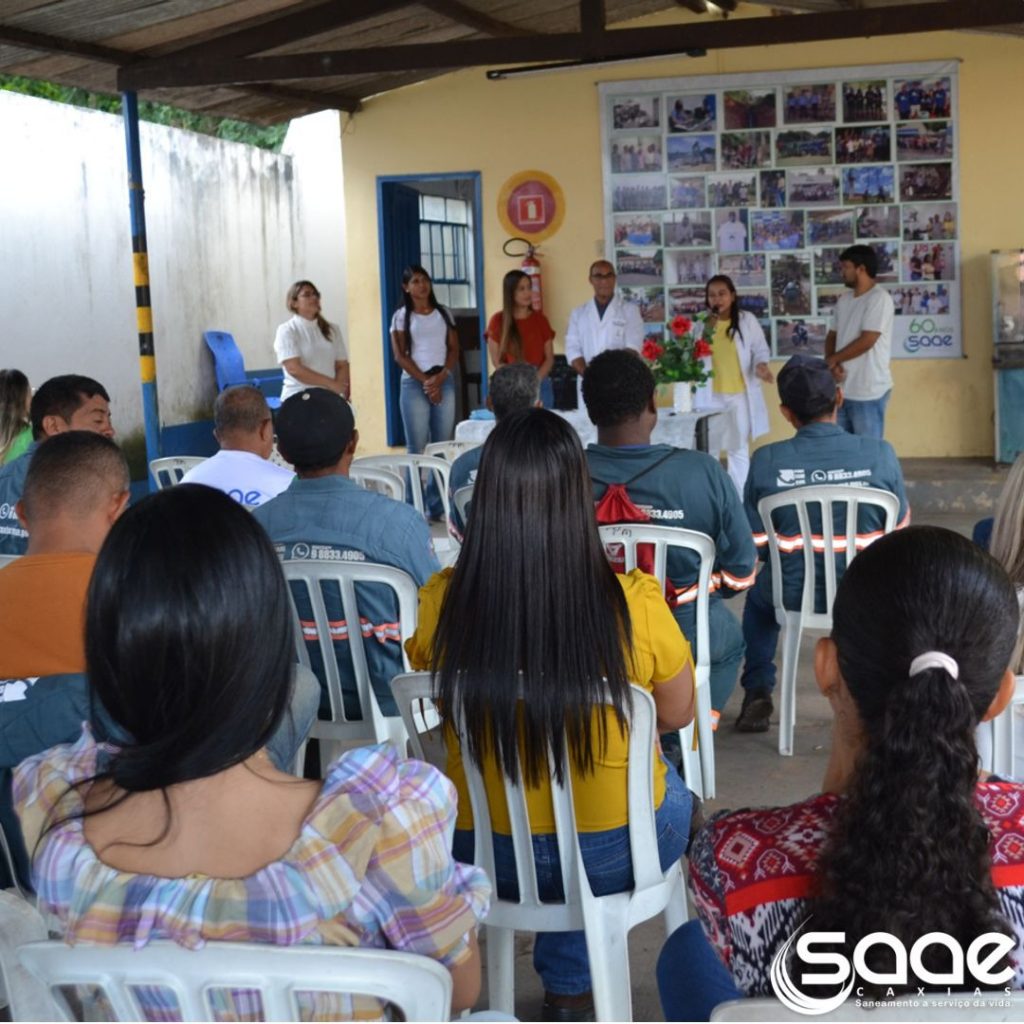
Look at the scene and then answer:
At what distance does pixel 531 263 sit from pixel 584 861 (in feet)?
27.7

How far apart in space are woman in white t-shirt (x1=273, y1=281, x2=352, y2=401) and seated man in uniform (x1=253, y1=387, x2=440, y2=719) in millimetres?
5406

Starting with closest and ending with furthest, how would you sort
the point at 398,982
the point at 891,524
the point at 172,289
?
the point at 398,982
the point at 891,524
the point at 172,289

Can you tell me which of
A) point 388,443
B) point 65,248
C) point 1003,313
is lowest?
point 388,443

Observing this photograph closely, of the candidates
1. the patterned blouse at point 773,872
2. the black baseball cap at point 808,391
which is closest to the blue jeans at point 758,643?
the black baseball cap at point 808,391

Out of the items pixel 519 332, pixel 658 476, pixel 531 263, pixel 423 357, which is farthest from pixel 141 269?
pixel 658 476

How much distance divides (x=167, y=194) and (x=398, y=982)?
34.6ft

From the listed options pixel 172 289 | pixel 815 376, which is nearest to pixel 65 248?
pixel 172 289

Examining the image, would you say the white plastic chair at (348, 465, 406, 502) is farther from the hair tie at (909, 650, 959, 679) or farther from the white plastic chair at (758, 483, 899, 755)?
the hair tie at (909, 650, 959, 679)

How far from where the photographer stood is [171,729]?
1408mm

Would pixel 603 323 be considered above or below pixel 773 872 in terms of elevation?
above

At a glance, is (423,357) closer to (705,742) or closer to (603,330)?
(603,330)

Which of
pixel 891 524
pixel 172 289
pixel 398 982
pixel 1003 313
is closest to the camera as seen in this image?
pixel 398 982

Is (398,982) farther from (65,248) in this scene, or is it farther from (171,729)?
(65,248)

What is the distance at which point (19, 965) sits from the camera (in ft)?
4.99
